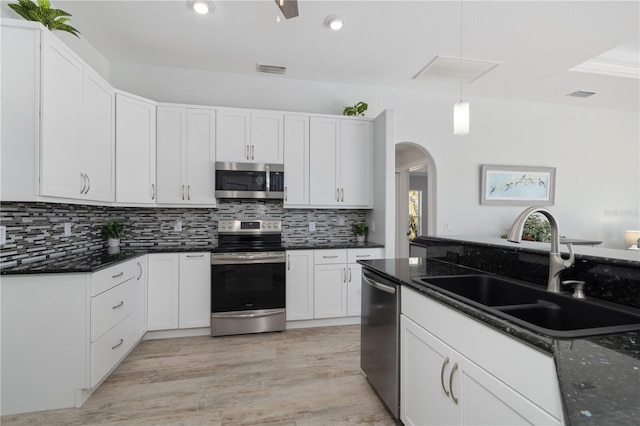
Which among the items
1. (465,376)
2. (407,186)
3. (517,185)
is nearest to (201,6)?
(465,376)

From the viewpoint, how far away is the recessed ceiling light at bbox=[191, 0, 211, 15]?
2.38m

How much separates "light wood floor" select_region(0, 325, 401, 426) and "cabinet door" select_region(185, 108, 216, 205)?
152 cm

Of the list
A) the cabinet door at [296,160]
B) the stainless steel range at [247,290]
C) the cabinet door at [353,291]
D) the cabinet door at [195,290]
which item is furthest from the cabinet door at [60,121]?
the cabinet door at [353,291]

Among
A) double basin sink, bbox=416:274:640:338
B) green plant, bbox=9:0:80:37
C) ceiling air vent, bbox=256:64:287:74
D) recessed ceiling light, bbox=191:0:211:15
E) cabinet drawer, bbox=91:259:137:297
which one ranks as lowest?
cabinet drawer, bbox=91:259:137:297

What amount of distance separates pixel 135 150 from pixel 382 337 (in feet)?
9.34

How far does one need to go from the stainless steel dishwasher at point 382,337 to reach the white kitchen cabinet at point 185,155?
6.89 ft

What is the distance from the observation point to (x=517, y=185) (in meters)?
4.46

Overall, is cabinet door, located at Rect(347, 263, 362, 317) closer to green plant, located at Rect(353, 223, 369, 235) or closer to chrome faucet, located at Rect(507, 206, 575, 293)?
green plant, located at Rect(353, 223, 369, 235)

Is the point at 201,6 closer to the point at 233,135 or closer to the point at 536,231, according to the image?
the point at 233,135

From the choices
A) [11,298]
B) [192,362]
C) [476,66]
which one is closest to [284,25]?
[476,66]

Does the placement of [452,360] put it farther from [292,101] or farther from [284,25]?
[292,101]

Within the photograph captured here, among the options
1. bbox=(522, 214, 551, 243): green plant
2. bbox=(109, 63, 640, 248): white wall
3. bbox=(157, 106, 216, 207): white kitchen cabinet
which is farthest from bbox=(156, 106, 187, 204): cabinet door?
bbox=(522, 214, 551, 243): green plant

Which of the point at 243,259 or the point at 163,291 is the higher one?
the point at 243,259

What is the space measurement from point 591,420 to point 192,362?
107 inches
